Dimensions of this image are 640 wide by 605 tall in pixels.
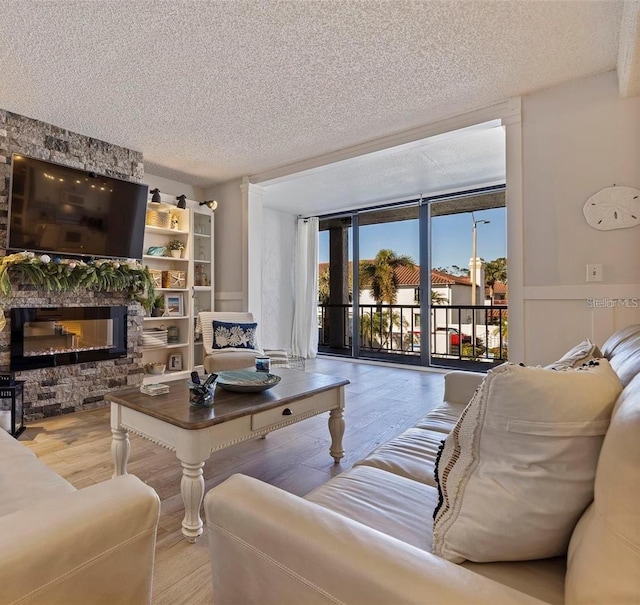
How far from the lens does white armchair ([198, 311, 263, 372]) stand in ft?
11.2

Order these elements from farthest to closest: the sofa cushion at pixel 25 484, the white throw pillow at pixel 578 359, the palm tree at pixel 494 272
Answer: the palm tree at pixel 494 272, the white throw pillow at pixel 578 359, the sofa cushion at pixel 25 484

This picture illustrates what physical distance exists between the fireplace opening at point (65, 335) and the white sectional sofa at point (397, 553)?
3133 mm

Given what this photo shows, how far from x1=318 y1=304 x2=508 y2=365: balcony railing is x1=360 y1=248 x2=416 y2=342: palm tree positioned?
67mm

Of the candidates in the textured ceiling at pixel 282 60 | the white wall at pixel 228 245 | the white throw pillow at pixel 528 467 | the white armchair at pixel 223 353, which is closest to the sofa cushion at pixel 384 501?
the white throw pillow at pixel 528 467

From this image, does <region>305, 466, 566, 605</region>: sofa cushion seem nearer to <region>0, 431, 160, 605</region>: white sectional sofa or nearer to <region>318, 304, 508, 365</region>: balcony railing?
<region>0, 431, 160, 605</region>: white sectional sofa

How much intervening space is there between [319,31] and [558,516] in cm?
245

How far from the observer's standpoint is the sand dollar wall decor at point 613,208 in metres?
2.41

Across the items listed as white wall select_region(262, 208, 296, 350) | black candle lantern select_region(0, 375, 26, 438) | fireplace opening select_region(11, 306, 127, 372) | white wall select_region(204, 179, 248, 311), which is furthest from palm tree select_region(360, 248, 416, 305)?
black candle lantern select_region(0, 375, 26, 438)

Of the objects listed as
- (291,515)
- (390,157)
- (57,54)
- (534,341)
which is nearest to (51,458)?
(291,515)

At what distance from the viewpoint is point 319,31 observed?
216cm

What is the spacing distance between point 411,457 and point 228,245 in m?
4.02

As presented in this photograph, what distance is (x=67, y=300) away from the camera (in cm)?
339

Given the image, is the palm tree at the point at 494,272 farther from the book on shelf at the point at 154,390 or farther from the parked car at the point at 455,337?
the book on shelf at the point at 154,390

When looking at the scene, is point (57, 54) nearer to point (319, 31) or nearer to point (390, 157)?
point (319, 31)
